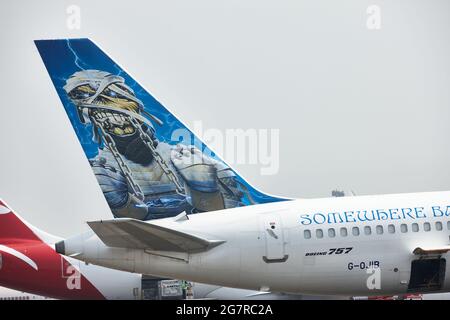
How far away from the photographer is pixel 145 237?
70.5 feet

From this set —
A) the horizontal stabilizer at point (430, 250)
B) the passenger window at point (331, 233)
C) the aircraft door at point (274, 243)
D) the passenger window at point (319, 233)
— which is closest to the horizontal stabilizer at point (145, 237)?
the aircraft door at point (274, 243)

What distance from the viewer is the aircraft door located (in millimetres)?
22609

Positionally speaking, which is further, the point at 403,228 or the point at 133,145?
the point at 133,145

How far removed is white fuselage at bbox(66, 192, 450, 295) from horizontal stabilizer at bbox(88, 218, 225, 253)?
0.22 metres

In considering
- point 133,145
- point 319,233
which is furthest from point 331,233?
point 133,145

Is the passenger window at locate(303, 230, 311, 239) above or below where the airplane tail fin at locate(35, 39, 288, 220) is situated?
below

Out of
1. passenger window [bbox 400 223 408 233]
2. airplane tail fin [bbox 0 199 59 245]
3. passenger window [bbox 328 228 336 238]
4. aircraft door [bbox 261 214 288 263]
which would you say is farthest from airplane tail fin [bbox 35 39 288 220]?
airplane tail fin [bbox 0 199 59 245]

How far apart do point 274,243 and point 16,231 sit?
14.5 m

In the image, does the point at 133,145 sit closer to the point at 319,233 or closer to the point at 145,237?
the point at 145,237

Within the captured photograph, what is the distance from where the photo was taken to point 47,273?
104ft

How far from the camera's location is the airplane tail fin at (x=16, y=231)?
32938mm

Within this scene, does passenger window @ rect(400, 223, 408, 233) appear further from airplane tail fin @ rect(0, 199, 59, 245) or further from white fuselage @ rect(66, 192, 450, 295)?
airplane tail fin @ rect(0, 199, 59, 245)
